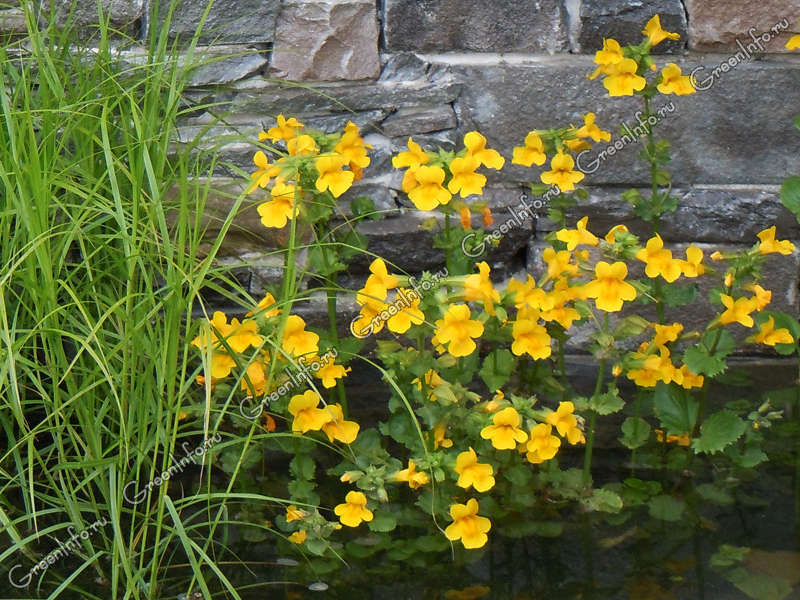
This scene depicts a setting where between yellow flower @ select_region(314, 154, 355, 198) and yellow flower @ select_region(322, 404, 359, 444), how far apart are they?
42 centimetres

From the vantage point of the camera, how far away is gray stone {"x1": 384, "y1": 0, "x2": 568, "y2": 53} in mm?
2656

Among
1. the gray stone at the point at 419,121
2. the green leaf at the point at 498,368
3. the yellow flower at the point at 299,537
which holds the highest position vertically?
the gray stone at the point at 419,121

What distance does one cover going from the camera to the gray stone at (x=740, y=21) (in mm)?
2574

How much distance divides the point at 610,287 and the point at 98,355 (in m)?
0.98

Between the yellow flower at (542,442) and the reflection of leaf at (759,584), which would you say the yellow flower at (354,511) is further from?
the reflection of leaf at (759,584)

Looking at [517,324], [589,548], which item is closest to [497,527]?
[589,548]

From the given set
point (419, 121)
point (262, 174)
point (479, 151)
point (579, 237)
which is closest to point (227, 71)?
point (419, 121)

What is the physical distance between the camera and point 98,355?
186 cm

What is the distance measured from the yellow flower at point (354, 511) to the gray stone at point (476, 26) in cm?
137

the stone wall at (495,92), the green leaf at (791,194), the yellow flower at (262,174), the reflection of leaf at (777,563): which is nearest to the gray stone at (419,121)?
the stone wall at (495,92)

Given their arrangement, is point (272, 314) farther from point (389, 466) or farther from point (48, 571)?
point (48, 571)

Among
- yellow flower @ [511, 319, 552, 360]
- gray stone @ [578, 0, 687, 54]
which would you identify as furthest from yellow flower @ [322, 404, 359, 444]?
gray stone @ [578, 0, 687, 54]

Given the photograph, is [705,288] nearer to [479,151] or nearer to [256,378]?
[479,151]

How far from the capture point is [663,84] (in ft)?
7.22
